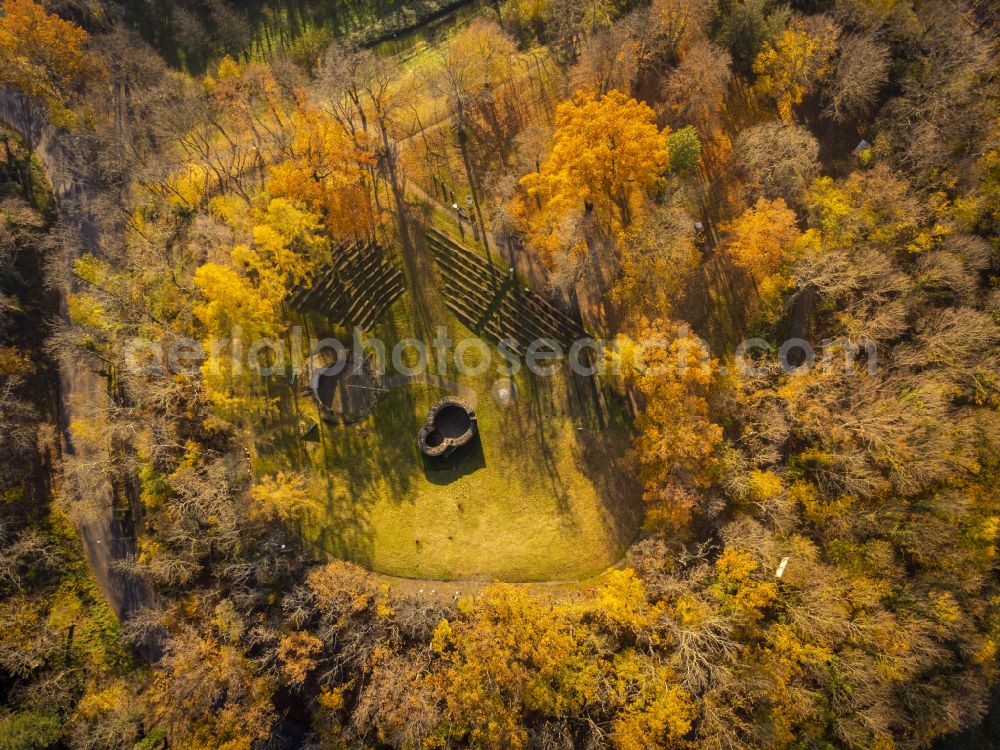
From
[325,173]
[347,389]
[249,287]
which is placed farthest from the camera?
[347,389]

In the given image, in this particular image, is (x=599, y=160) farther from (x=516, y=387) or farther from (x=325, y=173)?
(x=325, y=173)

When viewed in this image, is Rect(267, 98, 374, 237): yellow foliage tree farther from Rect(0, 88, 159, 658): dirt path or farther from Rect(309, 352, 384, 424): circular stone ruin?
Rect(0, 88, 159, 658): dirt path

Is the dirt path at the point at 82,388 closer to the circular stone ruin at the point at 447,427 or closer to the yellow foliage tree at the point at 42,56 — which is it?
the yellow foliage tree at the point at 42,56

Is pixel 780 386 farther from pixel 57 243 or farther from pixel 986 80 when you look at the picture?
pixel 57 243

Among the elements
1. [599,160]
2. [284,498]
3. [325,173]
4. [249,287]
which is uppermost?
[325,173]

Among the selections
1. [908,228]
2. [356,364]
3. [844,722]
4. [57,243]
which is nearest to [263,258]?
[356,364]

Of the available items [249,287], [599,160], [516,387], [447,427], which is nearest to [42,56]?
[249,287]

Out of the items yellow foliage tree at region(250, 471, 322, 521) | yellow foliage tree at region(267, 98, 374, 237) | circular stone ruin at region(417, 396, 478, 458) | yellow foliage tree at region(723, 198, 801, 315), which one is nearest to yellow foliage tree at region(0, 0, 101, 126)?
yellow foliage tree at region(267, 98, 374, 237)

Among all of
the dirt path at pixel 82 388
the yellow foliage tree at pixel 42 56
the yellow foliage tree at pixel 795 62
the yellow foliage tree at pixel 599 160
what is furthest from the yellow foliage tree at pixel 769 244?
the yellow foliage tree at pixel 42 56
